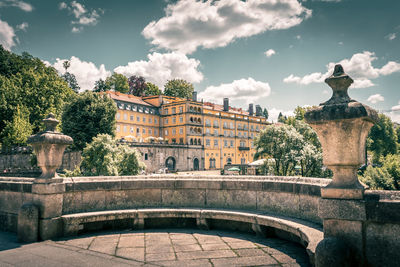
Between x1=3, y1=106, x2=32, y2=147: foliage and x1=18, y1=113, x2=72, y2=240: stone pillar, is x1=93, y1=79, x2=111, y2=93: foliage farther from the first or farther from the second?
x1=18, y1=113, x2=72, y2=240: stone pillar

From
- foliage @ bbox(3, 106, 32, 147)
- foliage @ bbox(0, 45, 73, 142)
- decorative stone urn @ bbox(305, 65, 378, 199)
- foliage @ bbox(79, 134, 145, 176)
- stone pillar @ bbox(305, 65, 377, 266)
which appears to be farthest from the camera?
foliage @ bbox(0, 45, 73, 142)

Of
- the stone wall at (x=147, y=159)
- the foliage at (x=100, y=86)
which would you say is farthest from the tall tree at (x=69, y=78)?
the stone wall at (x=147, y=159)

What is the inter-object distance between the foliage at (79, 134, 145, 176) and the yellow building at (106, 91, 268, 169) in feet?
97.7

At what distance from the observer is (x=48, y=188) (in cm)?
599

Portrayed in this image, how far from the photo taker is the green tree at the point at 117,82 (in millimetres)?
70000

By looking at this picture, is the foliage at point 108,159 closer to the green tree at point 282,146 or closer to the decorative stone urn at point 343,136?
the green tree at point 282,146

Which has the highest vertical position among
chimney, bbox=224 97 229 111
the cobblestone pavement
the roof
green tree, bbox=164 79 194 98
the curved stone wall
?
green tree, bbox=164 79 194 98

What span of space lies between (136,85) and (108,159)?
5171cm

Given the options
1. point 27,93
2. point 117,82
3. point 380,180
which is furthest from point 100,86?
point 380,180

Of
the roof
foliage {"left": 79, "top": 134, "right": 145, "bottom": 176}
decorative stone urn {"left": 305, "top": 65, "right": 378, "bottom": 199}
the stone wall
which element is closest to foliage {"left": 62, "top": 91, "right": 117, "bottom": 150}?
the stone wall

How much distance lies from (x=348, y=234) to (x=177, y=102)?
208 feet

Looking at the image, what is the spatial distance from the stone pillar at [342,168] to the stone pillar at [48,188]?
4.96m

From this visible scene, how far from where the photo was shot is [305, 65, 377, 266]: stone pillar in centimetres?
336

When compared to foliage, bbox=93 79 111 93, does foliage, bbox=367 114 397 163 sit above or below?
below
